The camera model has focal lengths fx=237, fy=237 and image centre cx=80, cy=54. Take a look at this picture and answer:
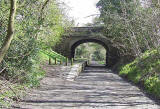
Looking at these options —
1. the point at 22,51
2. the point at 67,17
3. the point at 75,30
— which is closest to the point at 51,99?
the point at 22,51

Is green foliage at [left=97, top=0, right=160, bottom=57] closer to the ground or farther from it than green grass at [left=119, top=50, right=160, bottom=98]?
farther from it

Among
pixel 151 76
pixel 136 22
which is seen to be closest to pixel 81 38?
pixel 136 22

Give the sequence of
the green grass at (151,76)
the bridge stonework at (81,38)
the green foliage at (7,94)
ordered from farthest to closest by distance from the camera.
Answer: the bridge stonework at (81,38), the green grass at (151,76), the green foliage at (7,94)

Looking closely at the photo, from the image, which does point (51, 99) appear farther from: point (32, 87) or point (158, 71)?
point (158, 71)

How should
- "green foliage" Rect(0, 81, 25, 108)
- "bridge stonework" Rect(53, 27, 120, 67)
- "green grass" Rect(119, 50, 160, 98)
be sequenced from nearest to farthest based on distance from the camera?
"green foliage" Rect(0, 81, 25, 108)
"green grass" Rect(119, 50, 160, 98)
"bridge stonework" Rect(53, 27, 120, 67)

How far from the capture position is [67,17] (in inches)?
669

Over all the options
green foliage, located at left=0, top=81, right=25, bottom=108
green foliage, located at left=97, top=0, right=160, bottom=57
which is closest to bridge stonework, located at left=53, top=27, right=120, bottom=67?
green foliage, located at left=97, top=0, right=160, bottom=57

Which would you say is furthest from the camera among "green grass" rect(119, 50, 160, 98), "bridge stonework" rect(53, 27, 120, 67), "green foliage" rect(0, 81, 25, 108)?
"bridge stonework" rect(53, 27, 120, 67)

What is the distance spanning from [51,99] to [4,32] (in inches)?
109

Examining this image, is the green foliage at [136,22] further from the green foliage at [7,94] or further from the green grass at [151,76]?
the green foliage at [7,94]

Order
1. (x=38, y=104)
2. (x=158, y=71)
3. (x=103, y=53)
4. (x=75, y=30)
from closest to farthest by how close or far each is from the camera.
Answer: (x=38, y=104), (x=158, y=71), (x=75, y=30), (x=103, y=53)

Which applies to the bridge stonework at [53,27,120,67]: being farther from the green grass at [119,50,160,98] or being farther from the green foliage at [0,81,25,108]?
the green foliage at [0,81,25,108]

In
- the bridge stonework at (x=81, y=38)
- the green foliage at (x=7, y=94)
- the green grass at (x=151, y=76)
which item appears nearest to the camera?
the green foliage at (x=7, y=94)

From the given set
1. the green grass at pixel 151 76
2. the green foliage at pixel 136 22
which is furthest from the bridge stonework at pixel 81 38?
the green grass at pixel 151 76
